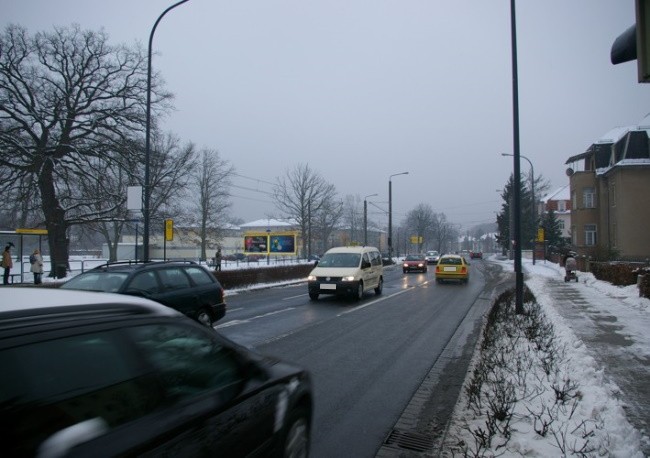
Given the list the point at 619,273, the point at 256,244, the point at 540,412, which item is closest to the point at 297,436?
the point at 540,412

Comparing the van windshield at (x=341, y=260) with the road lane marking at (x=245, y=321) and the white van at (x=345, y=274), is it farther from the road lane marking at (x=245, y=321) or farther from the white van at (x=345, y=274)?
the road lane marking at (x=245, y=321)

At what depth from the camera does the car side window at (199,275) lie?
9406 millimetres

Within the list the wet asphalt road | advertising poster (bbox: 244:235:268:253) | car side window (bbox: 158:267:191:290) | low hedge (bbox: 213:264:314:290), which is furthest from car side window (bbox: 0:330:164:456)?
advertising poster (bbox: 244:235:268:253)

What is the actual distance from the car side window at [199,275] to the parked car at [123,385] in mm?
6611

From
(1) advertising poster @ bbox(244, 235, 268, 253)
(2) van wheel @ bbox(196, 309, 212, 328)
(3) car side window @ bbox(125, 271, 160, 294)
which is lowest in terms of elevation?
(2) van wheel @ bbox(196, 309, 212, 328)

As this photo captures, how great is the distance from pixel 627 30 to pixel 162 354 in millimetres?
3211

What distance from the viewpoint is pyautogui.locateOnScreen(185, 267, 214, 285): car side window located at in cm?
941

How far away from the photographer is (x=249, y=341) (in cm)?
885

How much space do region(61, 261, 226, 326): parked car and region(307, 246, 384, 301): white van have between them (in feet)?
21.0

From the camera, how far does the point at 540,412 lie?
461cm

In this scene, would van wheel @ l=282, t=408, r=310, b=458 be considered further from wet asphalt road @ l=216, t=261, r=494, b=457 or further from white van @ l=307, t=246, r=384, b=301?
white van @ l=307, t=246, r=384, b=301

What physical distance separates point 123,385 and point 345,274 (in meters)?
13.9

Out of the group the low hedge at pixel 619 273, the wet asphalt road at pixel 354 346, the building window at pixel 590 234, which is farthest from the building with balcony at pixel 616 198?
the wet asphalt road at pixel 354 346

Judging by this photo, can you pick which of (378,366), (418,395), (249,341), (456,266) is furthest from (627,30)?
(456,266)
